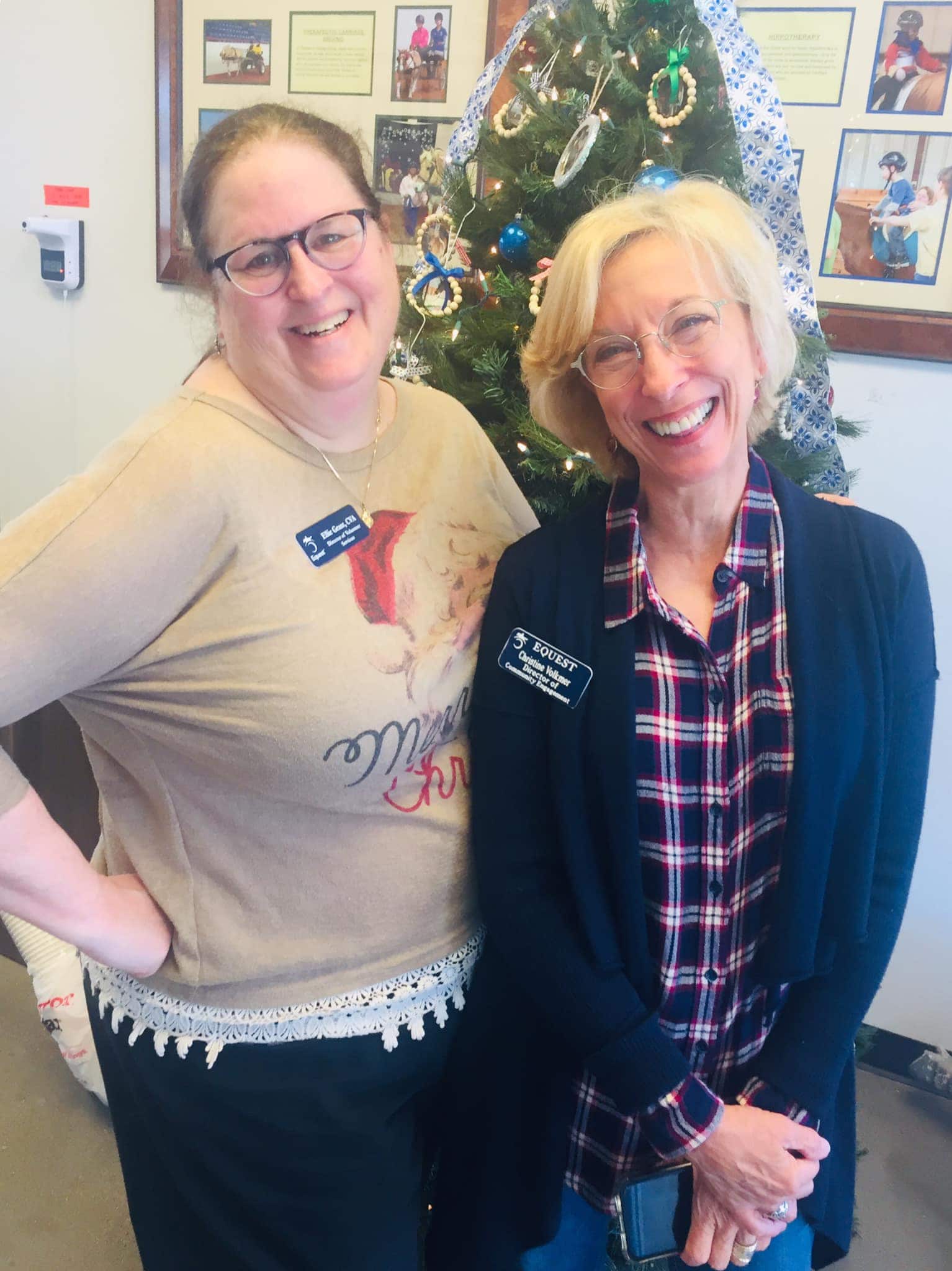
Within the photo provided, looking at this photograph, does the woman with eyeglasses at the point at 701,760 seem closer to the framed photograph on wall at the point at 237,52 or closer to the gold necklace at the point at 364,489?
the gold necklace at the point at 364,489

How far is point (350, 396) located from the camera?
1059 millimetres

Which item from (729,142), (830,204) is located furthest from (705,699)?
(830,204)

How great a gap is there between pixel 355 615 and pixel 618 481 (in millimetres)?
404

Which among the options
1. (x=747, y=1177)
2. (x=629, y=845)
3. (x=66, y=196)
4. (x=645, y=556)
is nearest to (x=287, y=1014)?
(x=629, y=845)

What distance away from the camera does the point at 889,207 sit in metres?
1.83

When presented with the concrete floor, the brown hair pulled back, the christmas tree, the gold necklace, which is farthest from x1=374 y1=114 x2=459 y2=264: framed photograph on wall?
the concrete floor

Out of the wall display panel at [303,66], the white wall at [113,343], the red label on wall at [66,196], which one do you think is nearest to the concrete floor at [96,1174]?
the white wall at [113,343]

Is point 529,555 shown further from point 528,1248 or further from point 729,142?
point 528,1248

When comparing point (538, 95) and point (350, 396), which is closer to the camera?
point (350, 396)

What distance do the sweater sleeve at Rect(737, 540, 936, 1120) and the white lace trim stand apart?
41cm

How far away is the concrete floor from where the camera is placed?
1767mm

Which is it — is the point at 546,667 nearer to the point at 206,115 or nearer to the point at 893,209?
the point at 893,209

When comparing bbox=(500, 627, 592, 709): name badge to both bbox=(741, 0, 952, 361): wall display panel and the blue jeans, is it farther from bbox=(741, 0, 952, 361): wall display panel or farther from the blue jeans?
bbox=(741, 0, 952, 361): wall display panel

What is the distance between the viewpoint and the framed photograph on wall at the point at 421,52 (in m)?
2.19
